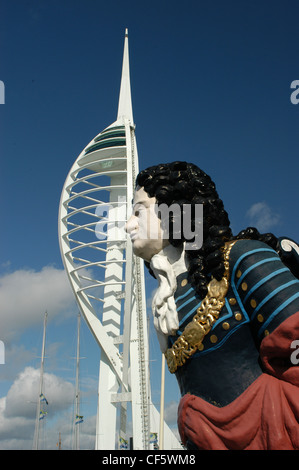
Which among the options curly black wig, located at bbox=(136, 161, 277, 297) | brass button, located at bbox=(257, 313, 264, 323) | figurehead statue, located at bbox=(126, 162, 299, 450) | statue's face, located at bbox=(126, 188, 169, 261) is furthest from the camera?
statue's face, located at bbox=(126, 188, 169, 261)

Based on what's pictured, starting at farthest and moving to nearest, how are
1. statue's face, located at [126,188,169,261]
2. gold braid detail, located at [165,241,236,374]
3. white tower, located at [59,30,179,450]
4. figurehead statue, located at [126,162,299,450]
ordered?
1. white tower, located at [59,30,179,450]
2. statue's face, located at [126,188,169,261]
3. gold braid detail, located at [165,241,236,374]
4. figurehead statue, located at [126,162,299,450]

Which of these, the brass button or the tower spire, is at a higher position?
the tower spire

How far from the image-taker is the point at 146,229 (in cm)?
356

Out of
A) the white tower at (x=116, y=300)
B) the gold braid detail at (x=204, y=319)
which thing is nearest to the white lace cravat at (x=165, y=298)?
the gold braid detail at (x=204, y=319)

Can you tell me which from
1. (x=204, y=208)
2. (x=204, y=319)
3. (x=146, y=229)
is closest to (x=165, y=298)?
(x=204, y=319)

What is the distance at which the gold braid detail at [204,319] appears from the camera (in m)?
3.05

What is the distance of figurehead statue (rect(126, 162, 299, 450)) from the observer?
2.69 meters

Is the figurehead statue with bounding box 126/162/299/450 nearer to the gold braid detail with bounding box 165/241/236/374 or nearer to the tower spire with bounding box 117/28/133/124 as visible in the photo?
the gold braid detail with bounding box 165/241/236/374

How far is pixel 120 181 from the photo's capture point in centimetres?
2556

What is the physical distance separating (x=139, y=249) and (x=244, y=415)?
1464 mm

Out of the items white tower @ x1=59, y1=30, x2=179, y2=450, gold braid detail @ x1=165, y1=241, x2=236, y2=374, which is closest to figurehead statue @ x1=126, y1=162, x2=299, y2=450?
gold braid detail @ x1=165, y1=241, x2=236, y2=374
